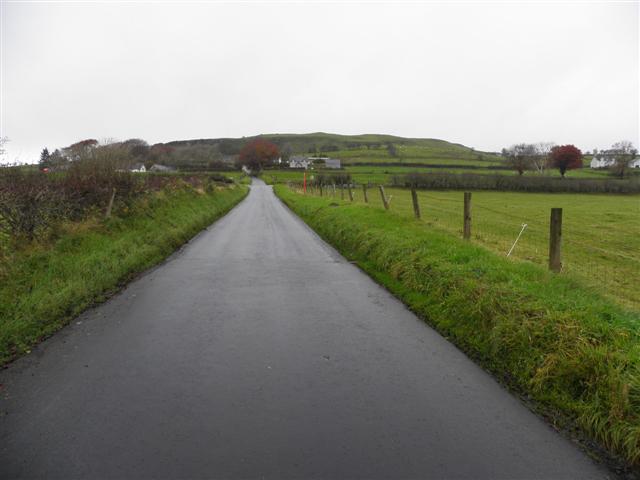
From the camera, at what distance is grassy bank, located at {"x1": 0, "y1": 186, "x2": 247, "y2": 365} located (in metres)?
6.51

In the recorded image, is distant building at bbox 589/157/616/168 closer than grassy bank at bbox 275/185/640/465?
No

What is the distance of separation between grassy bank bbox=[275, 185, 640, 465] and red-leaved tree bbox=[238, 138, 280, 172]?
125 metres

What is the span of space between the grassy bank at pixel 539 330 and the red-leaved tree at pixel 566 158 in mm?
112751

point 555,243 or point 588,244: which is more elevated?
point 555,243

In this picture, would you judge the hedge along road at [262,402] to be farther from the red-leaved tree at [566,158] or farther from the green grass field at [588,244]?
the red-leaved tree at [566,158]

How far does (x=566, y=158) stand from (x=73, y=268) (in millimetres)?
120742

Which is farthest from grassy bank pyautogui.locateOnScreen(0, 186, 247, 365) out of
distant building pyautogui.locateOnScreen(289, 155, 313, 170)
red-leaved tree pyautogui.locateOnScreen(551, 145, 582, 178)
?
distant building pyautogui.locateOnScreen(289, 155, 313, 170)

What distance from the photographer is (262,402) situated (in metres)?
4.32

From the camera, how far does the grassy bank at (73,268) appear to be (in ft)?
21.4

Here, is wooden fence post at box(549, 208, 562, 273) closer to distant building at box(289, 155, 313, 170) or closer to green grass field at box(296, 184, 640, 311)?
green grass field at box(296, 184, 640, 311)

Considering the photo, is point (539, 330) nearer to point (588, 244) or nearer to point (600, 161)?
point (588, 244)

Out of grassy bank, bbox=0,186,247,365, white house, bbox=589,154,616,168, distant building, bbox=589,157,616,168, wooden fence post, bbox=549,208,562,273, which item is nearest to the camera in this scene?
grassy bank, bbox=0,186,247,365

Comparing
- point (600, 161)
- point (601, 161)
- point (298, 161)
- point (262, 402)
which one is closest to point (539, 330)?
point (262, 402)

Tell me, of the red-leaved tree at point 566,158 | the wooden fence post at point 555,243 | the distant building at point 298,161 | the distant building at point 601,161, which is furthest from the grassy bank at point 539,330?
the distant building at point 601,161
